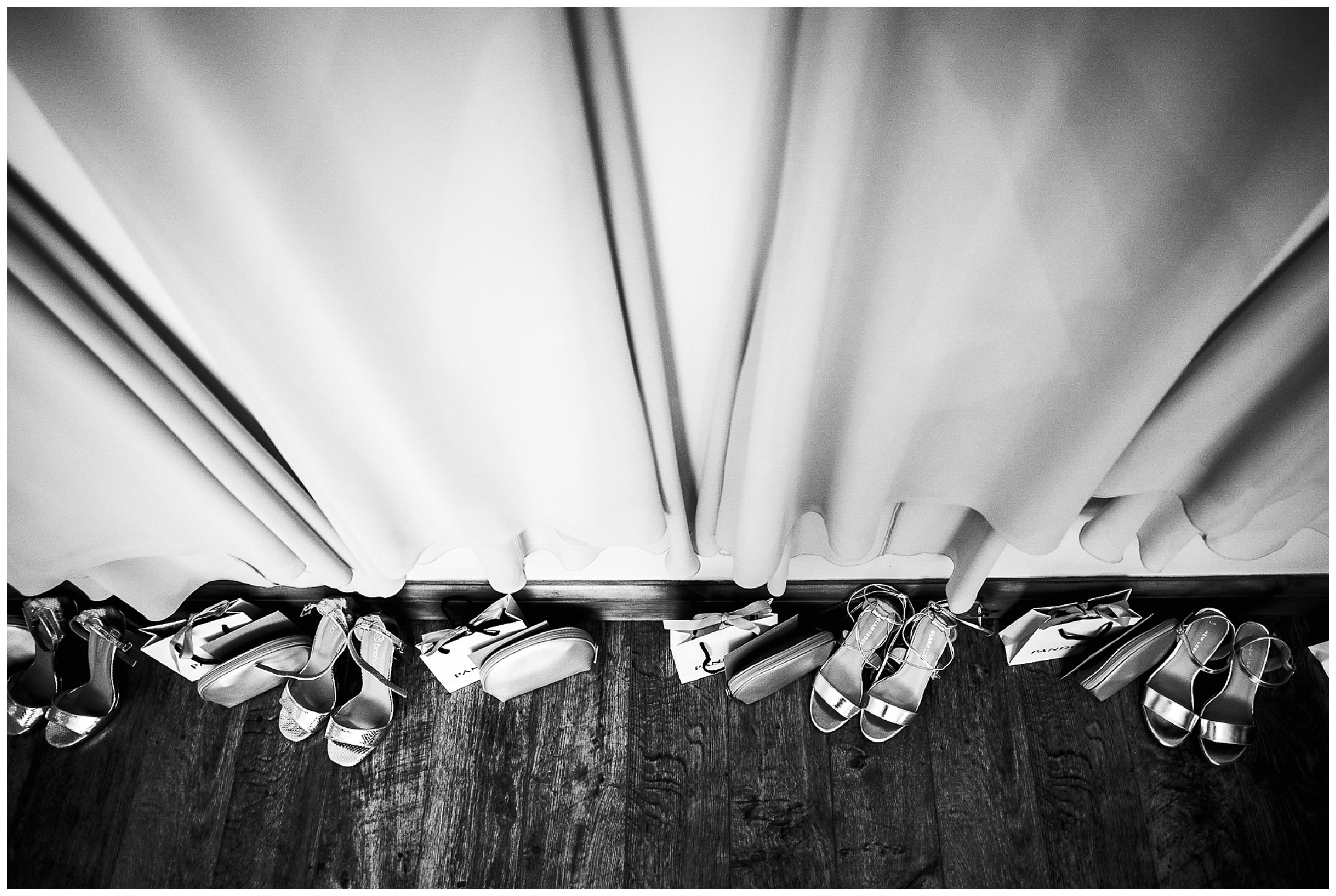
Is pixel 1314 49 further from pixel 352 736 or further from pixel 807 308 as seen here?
pixel 352 736

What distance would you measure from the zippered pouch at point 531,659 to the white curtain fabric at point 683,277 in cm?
27

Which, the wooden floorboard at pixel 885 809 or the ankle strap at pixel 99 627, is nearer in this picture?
the wooden floorboard at pixel 885 809

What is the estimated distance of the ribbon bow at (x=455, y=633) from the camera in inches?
40.9

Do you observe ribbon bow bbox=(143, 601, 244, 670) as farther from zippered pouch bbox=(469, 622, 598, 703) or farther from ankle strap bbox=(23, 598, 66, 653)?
zippered pouch bbox=(469, 622, 598, 703)

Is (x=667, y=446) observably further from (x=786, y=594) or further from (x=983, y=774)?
(x=983, y=774)

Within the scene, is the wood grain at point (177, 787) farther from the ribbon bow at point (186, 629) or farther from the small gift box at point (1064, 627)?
the small gift box at point (1064, 627)

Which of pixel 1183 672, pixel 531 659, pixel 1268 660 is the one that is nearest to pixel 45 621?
pixel 531 659

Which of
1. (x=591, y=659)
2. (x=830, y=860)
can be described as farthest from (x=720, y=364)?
(x=830, y=860)

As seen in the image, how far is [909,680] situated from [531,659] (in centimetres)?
54

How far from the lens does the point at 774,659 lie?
1.01 meters

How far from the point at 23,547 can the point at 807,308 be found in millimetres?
910

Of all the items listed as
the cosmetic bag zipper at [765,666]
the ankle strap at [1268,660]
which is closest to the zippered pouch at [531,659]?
the cosmetic bag zipper at [765,666]

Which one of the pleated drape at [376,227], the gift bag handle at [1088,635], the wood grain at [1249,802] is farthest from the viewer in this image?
the gift bag handle at [1088,635]

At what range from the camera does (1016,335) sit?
57 centimetres
